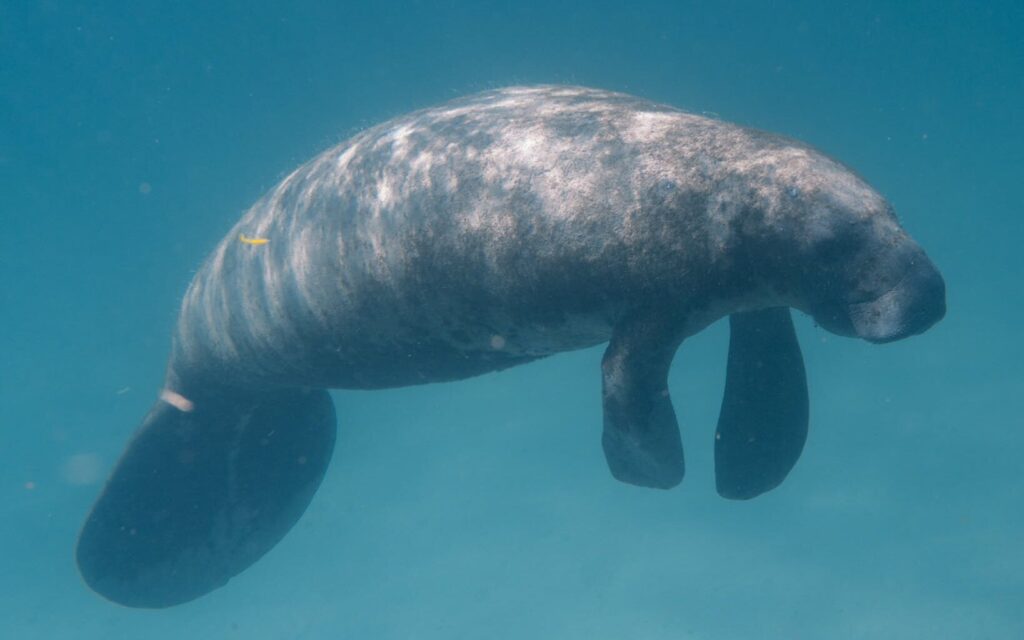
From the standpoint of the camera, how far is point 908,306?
3670mm

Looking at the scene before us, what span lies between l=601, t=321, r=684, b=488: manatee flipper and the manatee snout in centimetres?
110

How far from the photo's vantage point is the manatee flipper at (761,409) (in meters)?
5.55

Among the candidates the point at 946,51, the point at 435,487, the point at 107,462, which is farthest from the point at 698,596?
the point at 946,51

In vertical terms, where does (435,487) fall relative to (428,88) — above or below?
below

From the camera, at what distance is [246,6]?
42281 mm

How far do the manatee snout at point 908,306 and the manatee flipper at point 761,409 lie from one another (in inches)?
69.4

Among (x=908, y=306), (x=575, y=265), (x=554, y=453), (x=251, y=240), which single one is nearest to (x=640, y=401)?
(x=575, y=265)

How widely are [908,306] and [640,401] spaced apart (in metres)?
1.58

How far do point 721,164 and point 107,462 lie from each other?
34.5 meters

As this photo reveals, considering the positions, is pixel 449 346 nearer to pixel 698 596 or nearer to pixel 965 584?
pixel 698 596

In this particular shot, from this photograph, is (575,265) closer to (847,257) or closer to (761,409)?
(847,257)

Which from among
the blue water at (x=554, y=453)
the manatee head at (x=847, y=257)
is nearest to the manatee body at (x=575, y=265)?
the manatee head at (x=847, y=257)

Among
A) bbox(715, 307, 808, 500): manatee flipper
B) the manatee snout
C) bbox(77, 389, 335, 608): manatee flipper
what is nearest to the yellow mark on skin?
bbox(77, 389, 335, 608): manatee flipper

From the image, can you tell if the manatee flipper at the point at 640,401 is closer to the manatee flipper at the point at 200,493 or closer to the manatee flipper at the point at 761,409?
the manatee flipper at the point at 761,409
